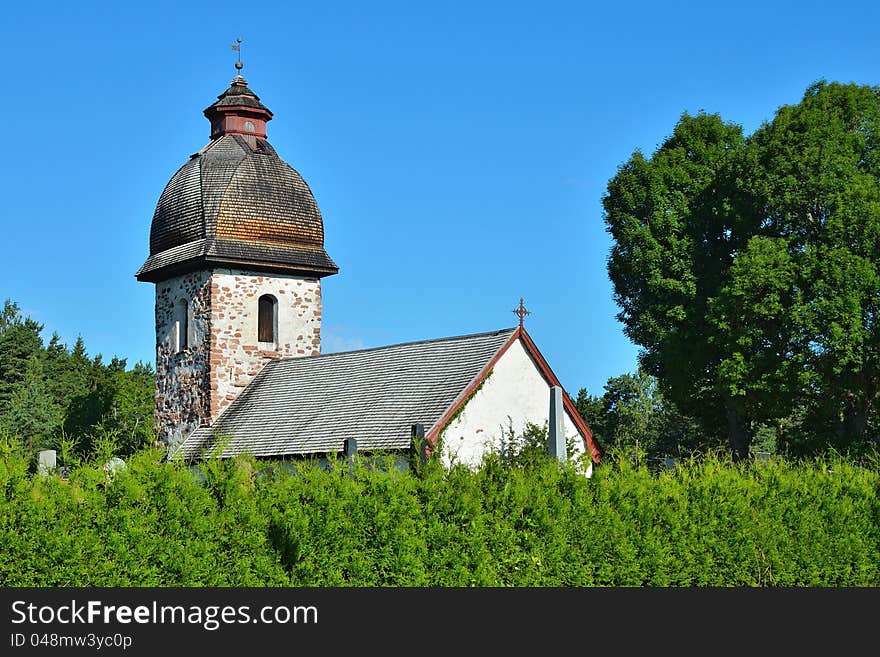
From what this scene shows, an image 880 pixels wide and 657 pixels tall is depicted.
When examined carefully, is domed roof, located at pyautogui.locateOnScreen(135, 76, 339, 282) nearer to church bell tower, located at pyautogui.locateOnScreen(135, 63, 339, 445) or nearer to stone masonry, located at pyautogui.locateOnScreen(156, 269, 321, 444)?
church bell tower, located at pyautogui.locateOnScreen(135, 63, 339, 445)

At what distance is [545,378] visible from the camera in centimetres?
2614

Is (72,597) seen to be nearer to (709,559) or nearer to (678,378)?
(709,559)

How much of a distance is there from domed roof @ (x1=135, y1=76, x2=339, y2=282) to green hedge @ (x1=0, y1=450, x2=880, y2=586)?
17187 millimetres

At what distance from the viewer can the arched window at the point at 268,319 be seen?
108ft

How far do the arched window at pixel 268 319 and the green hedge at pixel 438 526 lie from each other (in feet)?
55.8

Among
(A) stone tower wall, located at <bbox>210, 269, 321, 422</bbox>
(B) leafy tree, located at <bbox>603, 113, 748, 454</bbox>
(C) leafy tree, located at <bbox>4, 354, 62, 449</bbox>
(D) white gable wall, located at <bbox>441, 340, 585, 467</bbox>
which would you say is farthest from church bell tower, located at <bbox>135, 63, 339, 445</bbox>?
(C) leafy tree, located at <bbox>4, 354, 62, 449</bbox>

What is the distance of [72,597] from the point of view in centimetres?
1209

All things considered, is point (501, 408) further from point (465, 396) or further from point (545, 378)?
point (545, 378)

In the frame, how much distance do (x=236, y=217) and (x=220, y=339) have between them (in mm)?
3517

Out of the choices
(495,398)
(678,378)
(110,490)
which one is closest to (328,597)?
(110,490)

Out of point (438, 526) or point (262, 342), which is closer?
point (438, 526)

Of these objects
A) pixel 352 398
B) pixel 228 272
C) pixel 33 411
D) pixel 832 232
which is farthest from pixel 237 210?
pixel 33 411

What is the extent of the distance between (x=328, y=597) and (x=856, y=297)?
23124 millimetres

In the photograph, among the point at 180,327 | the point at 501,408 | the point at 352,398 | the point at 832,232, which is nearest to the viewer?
the point at 501,408
